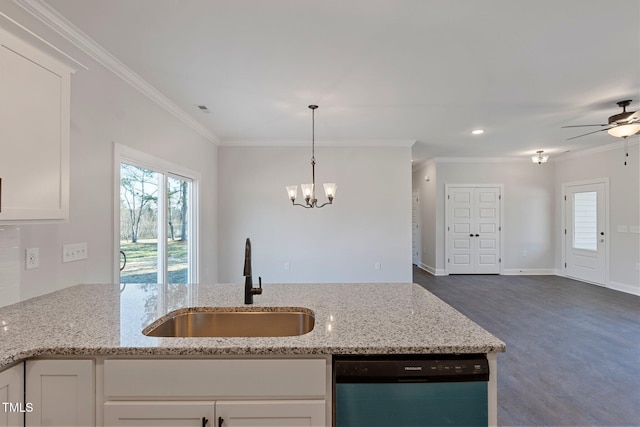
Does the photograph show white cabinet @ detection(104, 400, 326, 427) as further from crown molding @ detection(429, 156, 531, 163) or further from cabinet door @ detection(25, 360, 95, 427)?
crown molding @ detection(429, 156, 531, 163)

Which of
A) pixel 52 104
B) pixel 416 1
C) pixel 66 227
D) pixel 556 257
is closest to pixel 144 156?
pixel 66 227

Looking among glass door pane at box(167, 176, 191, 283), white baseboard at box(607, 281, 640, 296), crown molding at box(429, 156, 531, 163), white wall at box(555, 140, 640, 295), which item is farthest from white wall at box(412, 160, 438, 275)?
glass door pane at box(167, 176, 191, 283)

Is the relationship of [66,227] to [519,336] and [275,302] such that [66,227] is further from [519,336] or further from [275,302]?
[519,336]

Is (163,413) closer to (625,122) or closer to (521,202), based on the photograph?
(625,122)

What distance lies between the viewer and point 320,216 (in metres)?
4.98

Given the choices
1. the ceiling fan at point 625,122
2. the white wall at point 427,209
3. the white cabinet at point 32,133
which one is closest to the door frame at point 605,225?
the white wall at point 427,209

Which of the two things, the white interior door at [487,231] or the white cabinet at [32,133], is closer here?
the white cabinet at [32,133]

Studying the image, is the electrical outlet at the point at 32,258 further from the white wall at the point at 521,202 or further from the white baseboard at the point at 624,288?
the white baseboard at the point at 624,288

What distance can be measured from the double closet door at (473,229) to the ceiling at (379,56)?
109 inches

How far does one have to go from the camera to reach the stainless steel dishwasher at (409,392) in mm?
1087

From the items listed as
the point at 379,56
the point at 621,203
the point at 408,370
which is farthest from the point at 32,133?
the point at 621,203

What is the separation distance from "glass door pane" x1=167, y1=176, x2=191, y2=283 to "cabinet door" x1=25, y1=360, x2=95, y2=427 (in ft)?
8.00

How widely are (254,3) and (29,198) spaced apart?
1.58m

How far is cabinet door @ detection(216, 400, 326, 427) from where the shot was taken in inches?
42.8
